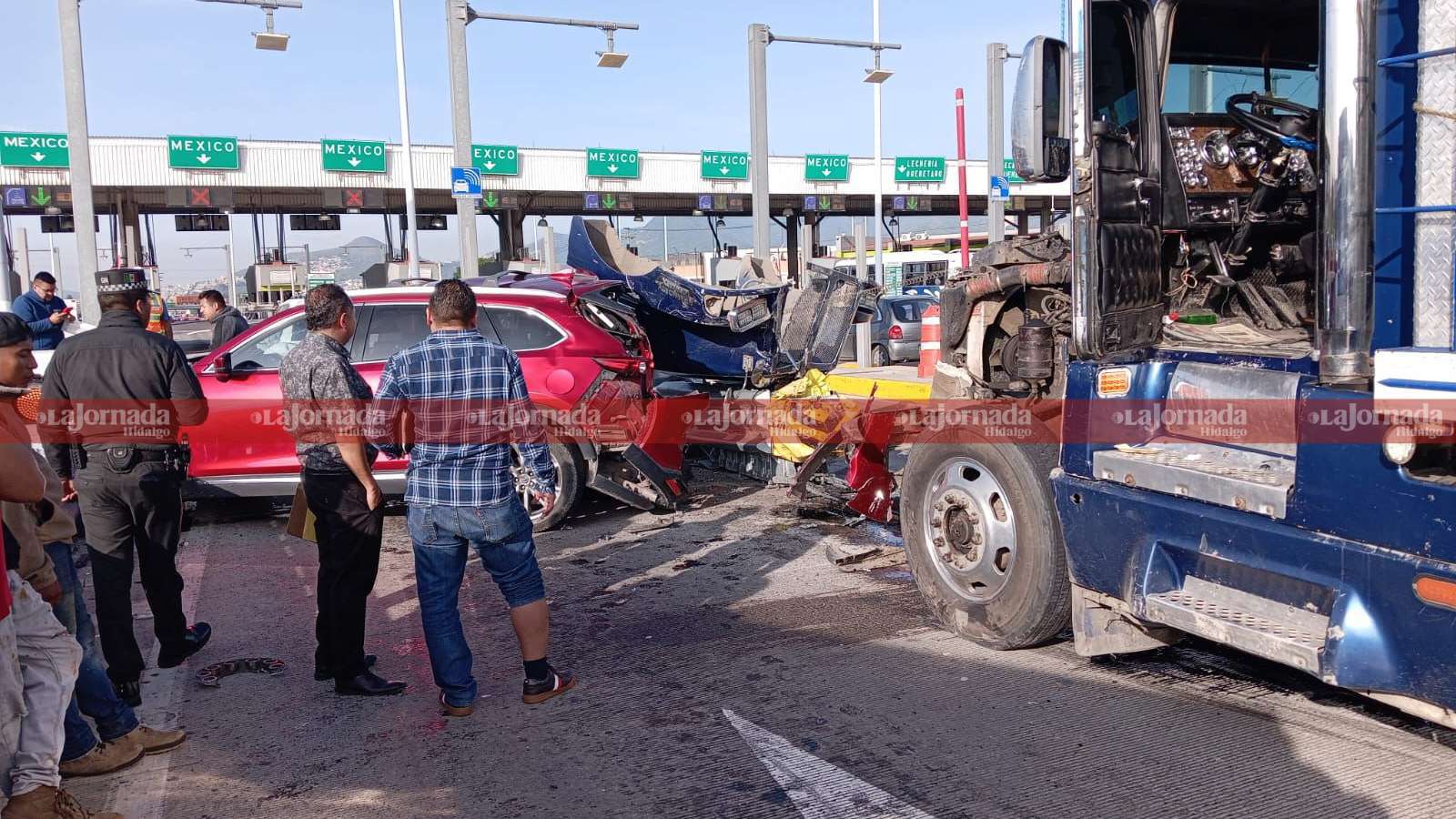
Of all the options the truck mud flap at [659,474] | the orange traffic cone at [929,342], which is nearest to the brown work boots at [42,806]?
the truck mud flap at [659,474]

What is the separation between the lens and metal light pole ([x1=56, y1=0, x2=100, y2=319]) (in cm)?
1266

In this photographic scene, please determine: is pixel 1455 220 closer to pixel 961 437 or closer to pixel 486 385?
pixel 961 437

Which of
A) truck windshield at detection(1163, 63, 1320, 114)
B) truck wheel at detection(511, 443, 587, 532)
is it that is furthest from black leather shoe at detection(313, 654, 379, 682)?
truck windshield at detection(1163, 63, 1320, 114)

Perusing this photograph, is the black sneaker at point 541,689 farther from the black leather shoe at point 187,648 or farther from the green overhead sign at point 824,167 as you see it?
the green overhead sign at point 824,167

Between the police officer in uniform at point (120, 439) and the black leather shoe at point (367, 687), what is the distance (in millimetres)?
913

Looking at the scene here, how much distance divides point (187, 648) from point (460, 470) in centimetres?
205

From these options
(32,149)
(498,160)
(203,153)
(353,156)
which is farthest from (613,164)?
(32,149)

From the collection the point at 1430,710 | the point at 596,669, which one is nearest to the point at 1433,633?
the point at 1430,710

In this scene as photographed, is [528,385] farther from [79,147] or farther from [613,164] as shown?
[613,164]

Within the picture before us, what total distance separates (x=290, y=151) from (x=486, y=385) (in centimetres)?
2717

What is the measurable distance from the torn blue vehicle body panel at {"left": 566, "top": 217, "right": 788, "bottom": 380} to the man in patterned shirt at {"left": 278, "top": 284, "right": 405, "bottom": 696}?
4.68 meters

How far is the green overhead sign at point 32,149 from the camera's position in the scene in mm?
25469

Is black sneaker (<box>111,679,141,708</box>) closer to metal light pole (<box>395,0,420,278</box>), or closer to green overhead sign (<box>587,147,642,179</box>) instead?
metal light pole (<box>395,0,420,278</box>)

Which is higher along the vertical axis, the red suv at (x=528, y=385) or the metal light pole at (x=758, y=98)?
the metal light pole at (x=758, y=98)
